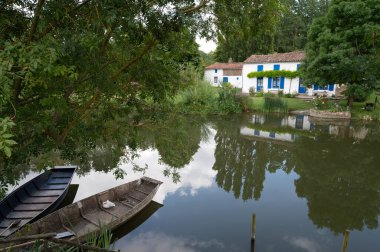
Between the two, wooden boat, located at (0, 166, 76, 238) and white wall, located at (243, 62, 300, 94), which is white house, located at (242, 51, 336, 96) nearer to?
white wall, located at (243, 62, 300, 94)

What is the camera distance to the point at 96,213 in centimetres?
878

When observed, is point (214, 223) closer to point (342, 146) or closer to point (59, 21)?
point (59, 21)

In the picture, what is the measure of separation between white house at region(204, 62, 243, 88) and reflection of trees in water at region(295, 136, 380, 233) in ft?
77.9

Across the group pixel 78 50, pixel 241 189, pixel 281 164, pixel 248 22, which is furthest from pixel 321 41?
pixel 78 50

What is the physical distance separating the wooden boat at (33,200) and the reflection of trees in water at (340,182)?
814 cm

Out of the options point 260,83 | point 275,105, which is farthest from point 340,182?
point 260,83

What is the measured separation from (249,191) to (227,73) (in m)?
32.8

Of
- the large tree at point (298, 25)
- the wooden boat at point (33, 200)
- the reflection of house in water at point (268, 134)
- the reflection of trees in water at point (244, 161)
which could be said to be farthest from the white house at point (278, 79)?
A: the wooden boat at point (33, 200)

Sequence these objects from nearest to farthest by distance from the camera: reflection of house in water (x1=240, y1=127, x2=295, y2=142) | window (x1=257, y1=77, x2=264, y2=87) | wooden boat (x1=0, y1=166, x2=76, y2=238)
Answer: wooden boat (x1=0, y1=166, x2=76, y2=238) → reflection of house in water (x1=240, y1=127, x2=295, y2=142) → window (x1=257, y1=77, x2=264, y2=87)

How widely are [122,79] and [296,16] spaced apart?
163 feet

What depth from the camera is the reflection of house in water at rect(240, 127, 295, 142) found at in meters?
20.3

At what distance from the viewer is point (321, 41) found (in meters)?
25.7

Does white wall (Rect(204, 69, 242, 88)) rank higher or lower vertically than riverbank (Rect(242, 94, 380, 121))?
higher

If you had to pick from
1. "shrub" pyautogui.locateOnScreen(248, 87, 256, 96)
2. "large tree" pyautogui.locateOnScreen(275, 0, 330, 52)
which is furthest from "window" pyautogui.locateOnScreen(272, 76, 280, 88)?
"large tree" pyautogui.locateOnScreen(275, 0, 330, 52)
